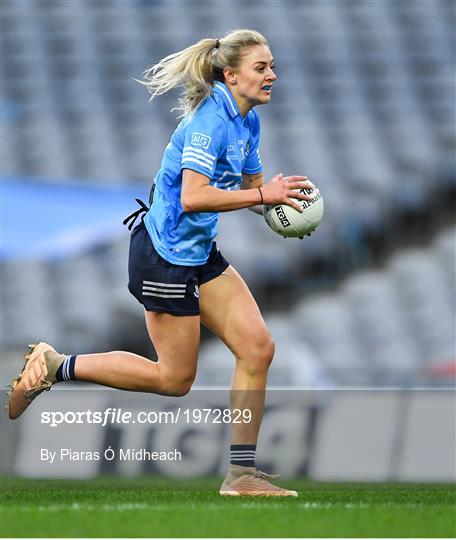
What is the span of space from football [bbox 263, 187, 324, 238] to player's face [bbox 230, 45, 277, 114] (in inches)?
14.5

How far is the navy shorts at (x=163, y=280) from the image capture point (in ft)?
13.4

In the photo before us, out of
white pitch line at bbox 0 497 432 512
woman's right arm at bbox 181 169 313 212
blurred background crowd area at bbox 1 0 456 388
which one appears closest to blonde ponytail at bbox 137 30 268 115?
woman's right arm at bbox 181 169 313 212

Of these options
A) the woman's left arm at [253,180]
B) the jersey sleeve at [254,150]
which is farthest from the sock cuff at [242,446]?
the jersey sleeve at [254,150]

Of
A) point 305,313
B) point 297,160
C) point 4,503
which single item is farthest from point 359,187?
point 4,503

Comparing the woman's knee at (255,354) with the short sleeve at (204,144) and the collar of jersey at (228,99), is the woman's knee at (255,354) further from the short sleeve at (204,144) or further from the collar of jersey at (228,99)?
the collar of jersey at (228,99)

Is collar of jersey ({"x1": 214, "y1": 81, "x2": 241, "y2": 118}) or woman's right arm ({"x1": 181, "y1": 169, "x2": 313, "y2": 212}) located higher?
collar of jersey ({"x1": 214, "y1": 81, "x2": 241, "y2": 118})

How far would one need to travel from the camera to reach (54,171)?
1087 cm

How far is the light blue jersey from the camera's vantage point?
3.96 m

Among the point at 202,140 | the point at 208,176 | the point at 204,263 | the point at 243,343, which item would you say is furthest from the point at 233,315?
the point at 202,140

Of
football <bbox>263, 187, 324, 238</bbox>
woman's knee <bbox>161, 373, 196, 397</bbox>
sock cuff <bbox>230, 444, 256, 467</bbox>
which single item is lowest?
sock cuff <bbox>230, 444, 256, 467</bbox>

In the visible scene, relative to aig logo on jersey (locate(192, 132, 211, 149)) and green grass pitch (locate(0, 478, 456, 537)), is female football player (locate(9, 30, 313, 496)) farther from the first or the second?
green grass pitch (locate(0, 478, 456, 537))

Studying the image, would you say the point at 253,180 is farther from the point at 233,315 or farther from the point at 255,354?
the point at 255,354

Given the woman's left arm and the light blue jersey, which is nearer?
the light blue jersey

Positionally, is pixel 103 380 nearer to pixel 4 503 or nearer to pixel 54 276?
pixel 4 503
